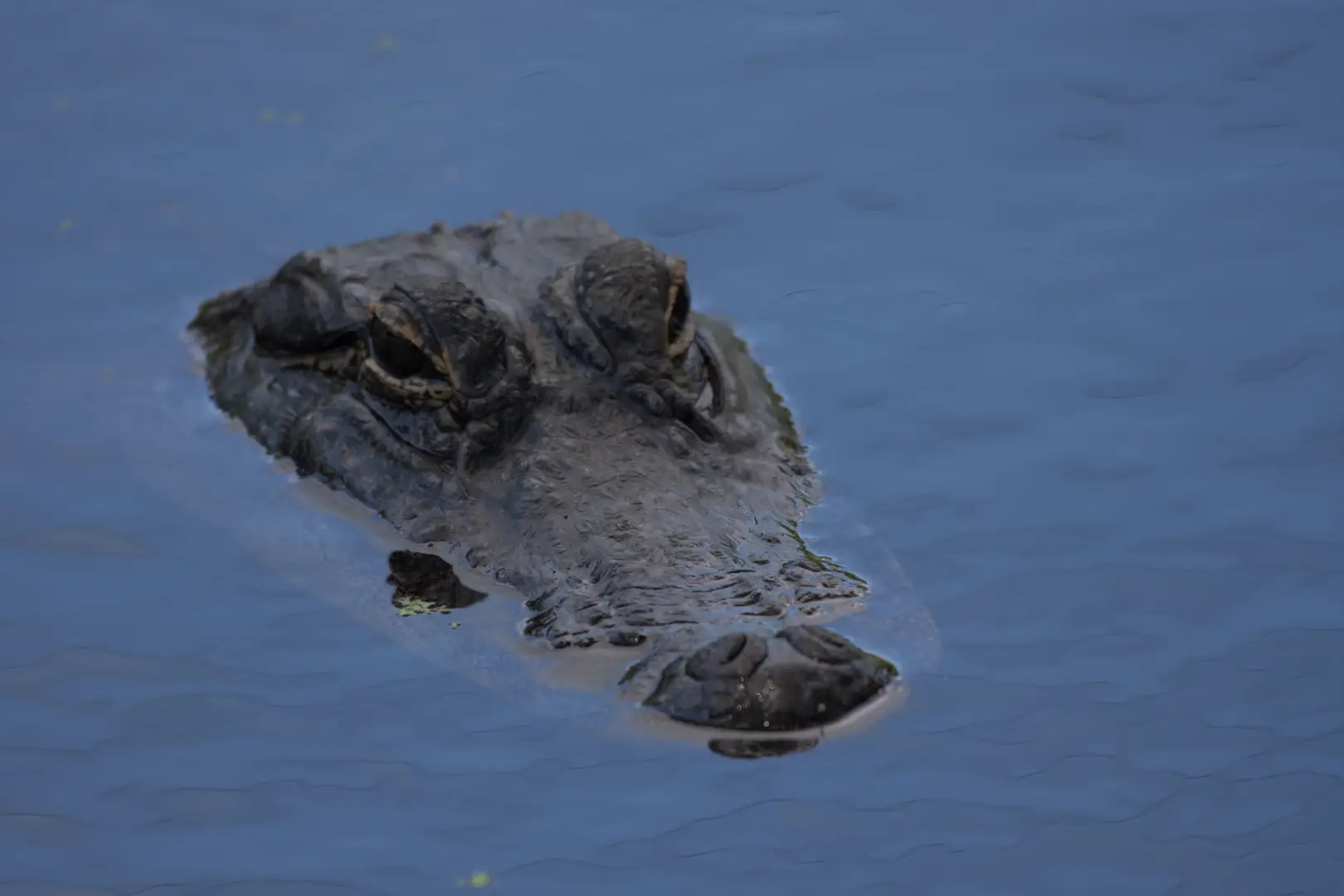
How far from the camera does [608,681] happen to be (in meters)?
6.65

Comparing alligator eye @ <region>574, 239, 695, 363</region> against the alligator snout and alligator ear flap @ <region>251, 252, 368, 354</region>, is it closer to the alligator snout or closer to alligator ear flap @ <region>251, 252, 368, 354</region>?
alligator ear flap @ <region>251, 252, 368, 354</region>

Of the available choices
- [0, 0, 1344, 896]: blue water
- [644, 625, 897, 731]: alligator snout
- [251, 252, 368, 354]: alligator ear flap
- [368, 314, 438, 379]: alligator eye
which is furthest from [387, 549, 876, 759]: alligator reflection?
[251, 252, 368, 354]: alligator ear flap

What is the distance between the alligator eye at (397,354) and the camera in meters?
7.84

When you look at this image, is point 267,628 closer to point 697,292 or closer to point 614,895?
point 614,895

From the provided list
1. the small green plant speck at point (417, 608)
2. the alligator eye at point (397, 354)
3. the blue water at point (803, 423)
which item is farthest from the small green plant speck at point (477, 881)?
the alligator eye at point (397, 354)

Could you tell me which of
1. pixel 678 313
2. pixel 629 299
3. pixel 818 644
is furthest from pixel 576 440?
pixel 818 644

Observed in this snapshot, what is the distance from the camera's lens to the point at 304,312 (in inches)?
333

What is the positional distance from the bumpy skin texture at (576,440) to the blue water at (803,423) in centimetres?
20

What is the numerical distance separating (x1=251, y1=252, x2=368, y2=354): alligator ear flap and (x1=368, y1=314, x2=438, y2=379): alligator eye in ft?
0.90

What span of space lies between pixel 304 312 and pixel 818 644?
2957 mm

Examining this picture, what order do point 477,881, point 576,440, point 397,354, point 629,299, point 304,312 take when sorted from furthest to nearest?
point 304,312 < point 397,354 < point 629,299 < point 576,440 < point 477,881

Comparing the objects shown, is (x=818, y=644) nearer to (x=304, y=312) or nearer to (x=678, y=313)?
(x=678, y=313)

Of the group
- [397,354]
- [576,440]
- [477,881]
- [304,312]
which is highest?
[304,312]

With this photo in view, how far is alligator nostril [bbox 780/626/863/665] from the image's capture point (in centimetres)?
641
